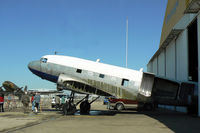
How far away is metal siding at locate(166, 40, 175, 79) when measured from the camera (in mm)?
27281

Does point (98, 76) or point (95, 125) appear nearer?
point (95, 125)

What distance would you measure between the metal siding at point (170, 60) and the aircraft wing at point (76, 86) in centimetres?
1453

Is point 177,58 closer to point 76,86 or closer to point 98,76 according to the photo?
point 98,76

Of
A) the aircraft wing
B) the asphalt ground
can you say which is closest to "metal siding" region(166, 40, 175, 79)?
the asphalt ground

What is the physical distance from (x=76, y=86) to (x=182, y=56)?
13805 millimetres

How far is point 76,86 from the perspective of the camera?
17031 millimetres

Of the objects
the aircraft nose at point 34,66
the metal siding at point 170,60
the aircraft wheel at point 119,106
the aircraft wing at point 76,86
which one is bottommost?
the aircraft wheel at point 119,106

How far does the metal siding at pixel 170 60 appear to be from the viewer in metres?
27.3

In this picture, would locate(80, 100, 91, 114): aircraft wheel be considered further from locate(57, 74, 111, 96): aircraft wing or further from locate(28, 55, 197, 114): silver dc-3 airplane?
locate(57, 74, 111, 96): aircraft wing

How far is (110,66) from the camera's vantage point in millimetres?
18938

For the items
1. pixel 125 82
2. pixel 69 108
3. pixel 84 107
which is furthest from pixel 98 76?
pixel 69 108

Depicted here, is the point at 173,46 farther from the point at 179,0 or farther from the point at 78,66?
the point at 78,66

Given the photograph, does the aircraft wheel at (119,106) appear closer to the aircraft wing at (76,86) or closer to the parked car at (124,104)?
the parked car at (124,104)

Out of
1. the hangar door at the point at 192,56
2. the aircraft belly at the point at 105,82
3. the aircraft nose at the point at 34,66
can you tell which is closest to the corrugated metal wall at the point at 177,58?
the hangar door at the point at 192,56
